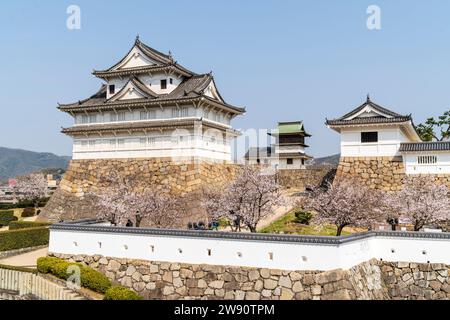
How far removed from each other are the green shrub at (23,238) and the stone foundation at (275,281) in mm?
8637

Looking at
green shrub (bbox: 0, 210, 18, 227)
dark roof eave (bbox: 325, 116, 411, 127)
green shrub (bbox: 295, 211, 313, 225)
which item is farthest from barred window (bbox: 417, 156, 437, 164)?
green shrub (bbox: 0, 210, 18, 227)

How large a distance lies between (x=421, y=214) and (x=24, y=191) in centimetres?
5136

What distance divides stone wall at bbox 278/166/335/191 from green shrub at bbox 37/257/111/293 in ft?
84.7

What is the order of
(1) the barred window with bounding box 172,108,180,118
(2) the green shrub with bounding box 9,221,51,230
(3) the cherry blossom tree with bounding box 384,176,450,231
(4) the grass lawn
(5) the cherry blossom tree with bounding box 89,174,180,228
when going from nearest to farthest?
(3) the cherry blossom tree with bounding box 384,176,450,231, (5) the cherry blossom tree with bounding box 89,174,180,228, (4) the grass lawn, (2) the green shrub with bounding box 9,221,51,230, (1) the barred window with bounding box 172,108,180,118

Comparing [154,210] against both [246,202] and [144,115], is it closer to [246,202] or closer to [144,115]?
[246,202]

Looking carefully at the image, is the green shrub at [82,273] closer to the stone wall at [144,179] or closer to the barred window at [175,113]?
the stone wall at [144,179]

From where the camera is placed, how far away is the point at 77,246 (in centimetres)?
2153

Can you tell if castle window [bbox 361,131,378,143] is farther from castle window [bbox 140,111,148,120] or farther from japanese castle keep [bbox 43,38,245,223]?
castle window [bbox 140,111,148,120]

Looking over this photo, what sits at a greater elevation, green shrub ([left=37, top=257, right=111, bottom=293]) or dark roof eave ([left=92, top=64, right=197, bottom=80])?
dark roof eave ([left=92, top=64, right=197, bottom=80])

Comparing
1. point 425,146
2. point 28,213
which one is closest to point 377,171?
point 425,146

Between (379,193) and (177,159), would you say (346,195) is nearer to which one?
(379,193)

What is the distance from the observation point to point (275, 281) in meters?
17.2

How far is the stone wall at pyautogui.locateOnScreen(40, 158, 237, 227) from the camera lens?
1272 inches
